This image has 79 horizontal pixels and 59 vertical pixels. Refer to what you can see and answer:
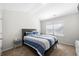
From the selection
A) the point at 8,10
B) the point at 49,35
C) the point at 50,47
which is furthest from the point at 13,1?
the point at 50,47

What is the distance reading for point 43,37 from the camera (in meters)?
0.93

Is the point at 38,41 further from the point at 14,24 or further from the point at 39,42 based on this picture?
the point at 14,24

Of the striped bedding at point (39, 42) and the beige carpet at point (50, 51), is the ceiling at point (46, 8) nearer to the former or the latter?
the striped bedding at point (39, 42)

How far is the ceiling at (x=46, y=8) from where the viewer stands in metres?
0.83

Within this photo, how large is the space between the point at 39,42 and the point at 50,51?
0.68ft

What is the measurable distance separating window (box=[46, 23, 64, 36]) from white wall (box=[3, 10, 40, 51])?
18cm

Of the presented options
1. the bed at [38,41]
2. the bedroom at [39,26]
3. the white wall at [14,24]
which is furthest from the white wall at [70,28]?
the white wall at [14,24]

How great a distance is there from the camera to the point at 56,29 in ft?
3.08

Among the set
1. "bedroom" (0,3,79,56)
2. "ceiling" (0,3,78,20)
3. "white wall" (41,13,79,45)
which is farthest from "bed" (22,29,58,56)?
"ceiling" (0,3,78,20)

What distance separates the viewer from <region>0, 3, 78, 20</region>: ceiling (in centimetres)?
83

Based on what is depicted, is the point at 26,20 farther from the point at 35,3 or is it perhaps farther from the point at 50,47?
the point at 50,47

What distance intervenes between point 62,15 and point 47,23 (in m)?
0.25

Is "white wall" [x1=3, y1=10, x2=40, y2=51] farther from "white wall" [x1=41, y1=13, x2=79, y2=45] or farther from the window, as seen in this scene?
"white wall" [x1=41, y1=13, x2=79, y2=45]

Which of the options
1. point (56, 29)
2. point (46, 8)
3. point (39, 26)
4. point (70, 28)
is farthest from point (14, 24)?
point (70, 28)
